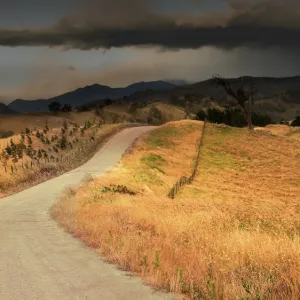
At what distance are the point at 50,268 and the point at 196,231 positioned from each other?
453cm

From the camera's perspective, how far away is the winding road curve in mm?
8031

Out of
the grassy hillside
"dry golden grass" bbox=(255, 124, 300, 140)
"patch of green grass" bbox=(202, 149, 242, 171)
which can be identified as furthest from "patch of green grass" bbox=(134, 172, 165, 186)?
"dry golden grass" bbox=(255, 124, 300, 140)

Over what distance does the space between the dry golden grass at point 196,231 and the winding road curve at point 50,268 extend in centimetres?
44

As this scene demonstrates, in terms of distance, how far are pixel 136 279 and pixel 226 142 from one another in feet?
144

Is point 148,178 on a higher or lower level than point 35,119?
higher

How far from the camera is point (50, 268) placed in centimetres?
965

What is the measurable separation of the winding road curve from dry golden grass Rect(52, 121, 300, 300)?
Result: 1.43 feet

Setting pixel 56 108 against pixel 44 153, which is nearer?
pixel 44 153

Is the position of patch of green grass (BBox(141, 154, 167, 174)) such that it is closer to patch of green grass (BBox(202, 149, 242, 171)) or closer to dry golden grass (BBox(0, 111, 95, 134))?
patch of green grass (BBox(202, 149, 242, 171))

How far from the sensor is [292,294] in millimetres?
7145

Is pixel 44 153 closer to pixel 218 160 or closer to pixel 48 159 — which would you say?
pixel 48 159

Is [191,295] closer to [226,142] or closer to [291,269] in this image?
[291,269]

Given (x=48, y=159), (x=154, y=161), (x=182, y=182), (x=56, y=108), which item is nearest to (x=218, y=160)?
(x=154, y=161)

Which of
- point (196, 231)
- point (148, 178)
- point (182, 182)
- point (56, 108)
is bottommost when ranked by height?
point (182, 182)
